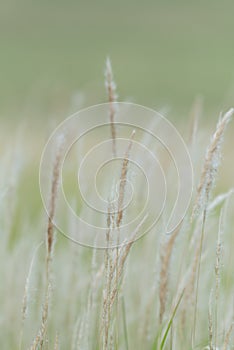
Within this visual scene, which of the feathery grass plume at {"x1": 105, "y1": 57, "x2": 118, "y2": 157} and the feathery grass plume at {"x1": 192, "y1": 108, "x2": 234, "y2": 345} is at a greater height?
the feathery grass plume at {"x1": 105, "y1": 57, "x2": 118, "y2": 157}

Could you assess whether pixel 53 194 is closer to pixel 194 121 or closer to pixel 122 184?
pixel 122 184

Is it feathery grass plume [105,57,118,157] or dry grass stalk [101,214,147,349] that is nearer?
dry grass stalk [101,214,147,349]

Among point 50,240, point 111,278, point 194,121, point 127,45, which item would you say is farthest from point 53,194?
point 127,45

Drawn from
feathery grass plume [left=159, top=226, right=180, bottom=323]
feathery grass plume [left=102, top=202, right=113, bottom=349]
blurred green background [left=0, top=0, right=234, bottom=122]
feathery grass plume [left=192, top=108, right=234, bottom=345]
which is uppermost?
blurred green background [left=0, top=0, right=234, bottom=122]

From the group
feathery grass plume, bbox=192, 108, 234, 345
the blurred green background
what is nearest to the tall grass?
feathery grass plume, bbox=192, 108, 234, 345

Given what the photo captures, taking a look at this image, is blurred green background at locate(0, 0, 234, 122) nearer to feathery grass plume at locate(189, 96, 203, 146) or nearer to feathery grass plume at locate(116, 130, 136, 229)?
feathery grass plume at locate(189, 96, 203, 146)

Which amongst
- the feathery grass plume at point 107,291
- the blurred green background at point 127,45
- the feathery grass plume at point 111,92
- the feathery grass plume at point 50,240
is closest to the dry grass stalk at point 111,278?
the feathery grass plume at point 107,291
